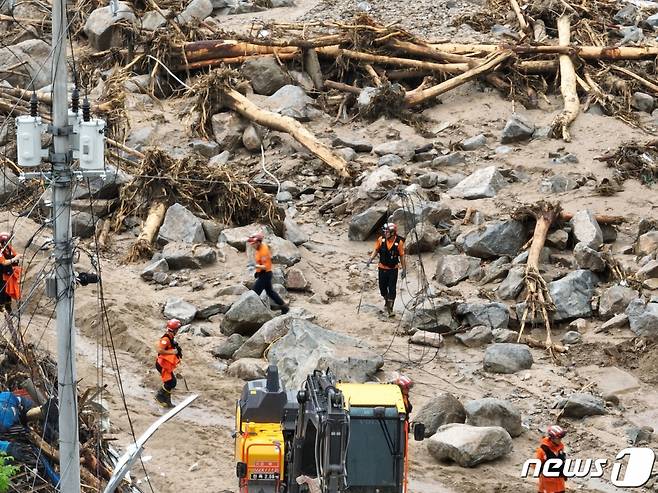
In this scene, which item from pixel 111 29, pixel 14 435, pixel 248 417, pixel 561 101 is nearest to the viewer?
pixel 248 417

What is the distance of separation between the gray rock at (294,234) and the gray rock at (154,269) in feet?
7.36

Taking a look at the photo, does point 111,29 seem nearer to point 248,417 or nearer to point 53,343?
point 53,343

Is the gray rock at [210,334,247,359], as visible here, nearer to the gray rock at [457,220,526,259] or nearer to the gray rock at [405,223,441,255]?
the gray rock at [405,223,441,255]

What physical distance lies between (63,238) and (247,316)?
7028mm

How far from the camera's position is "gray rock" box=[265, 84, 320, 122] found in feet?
77.5

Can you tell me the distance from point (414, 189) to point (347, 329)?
4.01 meters

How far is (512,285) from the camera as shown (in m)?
16.9

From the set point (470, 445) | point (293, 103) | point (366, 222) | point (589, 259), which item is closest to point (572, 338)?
point (589, 259)

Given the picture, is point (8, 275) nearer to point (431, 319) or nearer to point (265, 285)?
point (265, 285)

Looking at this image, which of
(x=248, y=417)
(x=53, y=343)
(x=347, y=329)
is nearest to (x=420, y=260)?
(x=347, y=329)

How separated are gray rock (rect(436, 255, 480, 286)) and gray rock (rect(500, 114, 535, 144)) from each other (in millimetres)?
5018

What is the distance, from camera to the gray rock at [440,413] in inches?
533

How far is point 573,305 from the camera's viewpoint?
16391mm

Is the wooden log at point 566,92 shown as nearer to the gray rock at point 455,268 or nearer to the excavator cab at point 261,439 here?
the gray rock at point 455,268
